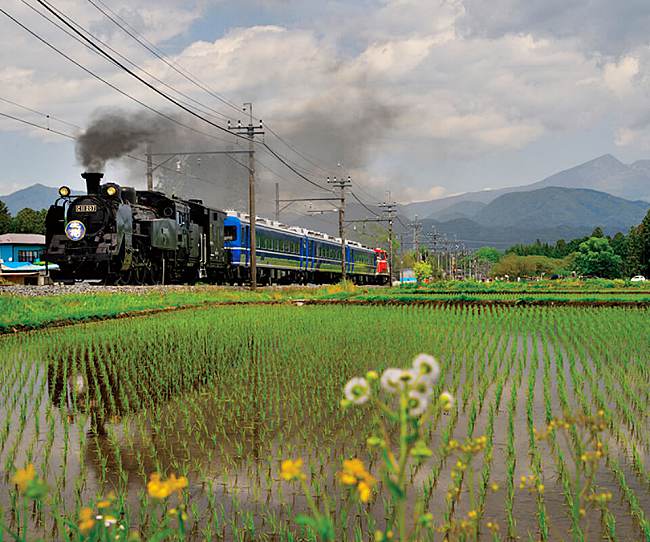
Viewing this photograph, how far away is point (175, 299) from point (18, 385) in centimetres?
1318

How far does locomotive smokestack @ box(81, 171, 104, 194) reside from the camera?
23.9m

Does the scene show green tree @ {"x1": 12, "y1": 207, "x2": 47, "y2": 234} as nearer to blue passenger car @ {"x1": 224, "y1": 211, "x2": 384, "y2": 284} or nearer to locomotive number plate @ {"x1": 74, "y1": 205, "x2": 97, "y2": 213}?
blue passenger car @ {"x1": 224, "y1": 211, "x2": 384, "y2": 284}

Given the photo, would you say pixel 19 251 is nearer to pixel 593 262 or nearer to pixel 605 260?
pixel 593 262

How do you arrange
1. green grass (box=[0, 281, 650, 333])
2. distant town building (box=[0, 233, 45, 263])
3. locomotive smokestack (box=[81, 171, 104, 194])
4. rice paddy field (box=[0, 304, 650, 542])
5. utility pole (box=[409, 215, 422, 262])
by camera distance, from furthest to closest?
1. utility pole (box=[409, 215, 422, 262])
2. distant town building (box=[0, 233, 45, 263])
3. locomotive smokestack (box=[81, 171, 104, 194])
4. green grass (box=[0, 281, 650, 333])
5. rice paddy field (box=[0, 304, 650, 542])

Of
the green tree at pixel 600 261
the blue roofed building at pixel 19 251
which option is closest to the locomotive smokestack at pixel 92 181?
the blue roofed building at pixel 19 251

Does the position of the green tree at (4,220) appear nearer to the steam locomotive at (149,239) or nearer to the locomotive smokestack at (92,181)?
the steam locomotive at (149,239)

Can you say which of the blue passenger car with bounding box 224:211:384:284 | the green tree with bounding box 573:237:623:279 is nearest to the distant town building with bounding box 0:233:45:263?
the blue passenger car with bounding box 224:211:384:284

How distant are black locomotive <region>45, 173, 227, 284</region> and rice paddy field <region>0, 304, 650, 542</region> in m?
9.75

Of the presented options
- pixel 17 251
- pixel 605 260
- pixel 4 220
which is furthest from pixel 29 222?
pixel 605 260

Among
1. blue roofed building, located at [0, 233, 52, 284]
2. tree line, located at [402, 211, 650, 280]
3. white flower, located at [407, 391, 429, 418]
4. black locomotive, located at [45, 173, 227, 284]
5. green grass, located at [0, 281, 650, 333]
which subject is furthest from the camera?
tree line, located at [402, 211, 650, 280]

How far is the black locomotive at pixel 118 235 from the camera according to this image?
908 inches

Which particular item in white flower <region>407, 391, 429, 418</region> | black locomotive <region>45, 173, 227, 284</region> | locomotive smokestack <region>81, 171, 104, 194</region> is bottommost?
white flower <region>407, 391, 429, 418</region>

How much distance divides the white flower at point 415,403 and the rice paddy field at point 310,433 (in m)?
0.10

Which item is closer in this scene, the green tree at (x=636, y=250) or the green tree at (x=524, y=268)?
the green tree at (x=636, y=250)
